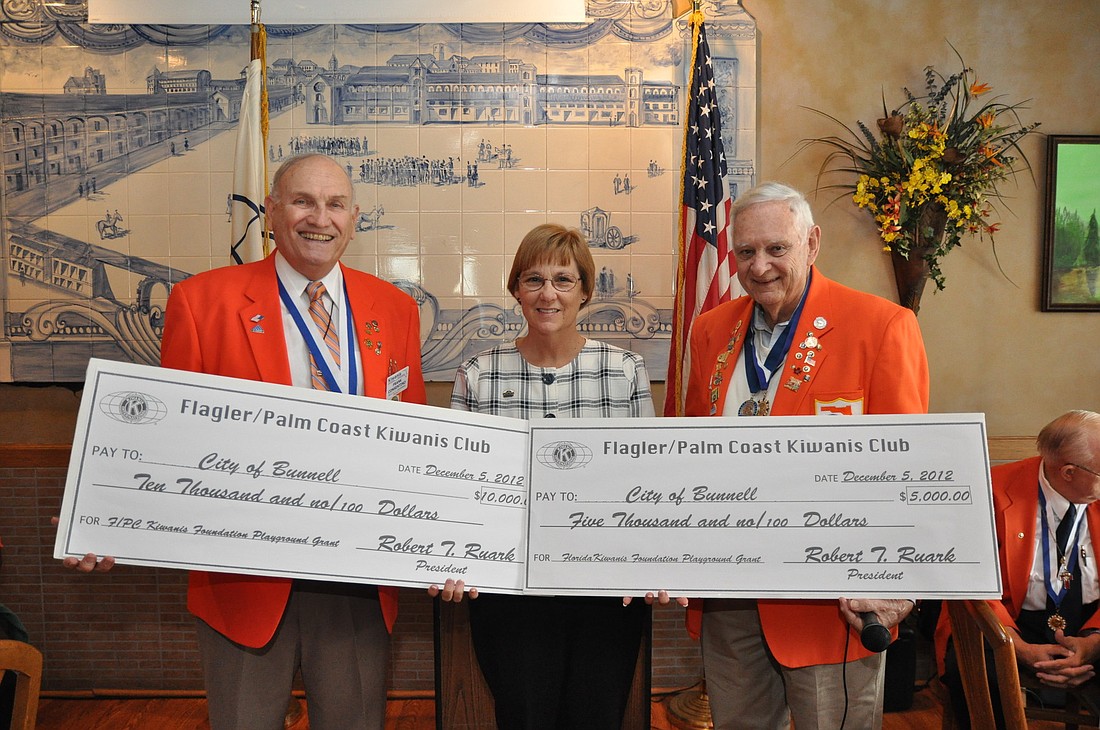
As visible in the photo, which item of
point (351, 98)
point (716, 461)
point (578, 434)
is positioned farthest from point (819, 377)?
point (351, 98)

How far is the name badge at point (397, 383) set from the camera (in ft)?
6.89

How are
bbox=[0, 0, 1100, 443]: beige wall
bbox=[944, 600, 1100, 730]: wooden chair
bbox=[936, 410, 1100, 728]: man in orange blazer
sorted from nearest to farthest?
bbox=[944, 600, 1100, 730]: wooden chair < bbox=[936, 410, 1100, 728]: man in orange blazer < bbox=[0, 0, 1100, 443]: beige wall

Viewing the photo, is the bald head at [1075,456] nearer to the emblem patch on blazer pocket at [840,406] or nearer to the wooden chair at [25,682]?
the emblem patch on blazer pocket at [840,406]

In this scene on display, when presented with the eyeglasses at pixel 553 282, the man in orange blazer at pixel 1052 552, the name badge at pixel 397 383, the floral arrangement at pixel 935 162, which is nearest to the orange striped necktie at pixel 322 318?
the name badge at pixel 397 383

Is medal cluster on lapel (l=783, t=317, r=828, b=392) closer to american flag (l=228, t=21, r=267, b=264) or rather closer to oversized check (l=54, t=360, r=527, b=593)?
oversized check (l=54, t=360, r=527, b=593)

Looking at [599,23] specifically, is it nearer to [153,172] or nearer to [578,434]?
[153,172]

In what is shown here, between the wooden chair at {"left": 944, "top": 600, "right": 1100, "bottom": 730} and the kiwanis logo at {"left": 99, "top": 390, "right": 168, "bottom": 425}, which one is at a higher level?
the kiwanis logo at {"left": 99, "top": 390, "right": 168, "bottom": 425}

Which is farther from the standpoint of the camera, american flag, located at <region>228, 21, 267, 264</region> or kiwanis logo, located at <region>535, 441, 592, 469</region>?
american flag, located at <region>228, 21, 267, 264</region>

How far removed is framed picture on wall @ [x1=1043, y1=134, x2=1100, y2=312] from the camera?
12.5ft

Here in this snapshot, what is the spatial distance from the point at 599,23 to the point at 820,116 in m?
1.07

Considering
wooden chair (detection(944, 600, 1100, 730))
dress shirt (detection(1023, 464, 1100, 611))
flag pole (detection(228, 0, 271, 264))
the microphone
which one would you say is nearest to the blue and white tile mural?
flag pole (detection(228, 0, 271, 264))

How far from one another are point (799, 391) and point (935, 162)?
2156mm

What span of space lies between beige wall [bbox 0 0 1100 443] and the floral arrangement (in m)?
0.07

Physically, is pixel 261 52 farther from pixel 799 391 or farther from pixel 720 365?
pixel 799 391
